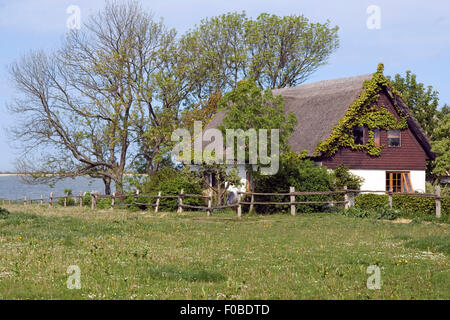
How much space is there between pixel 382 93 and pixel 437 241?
22217 mm

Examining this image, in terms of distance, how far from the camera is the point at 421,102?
42.5 metres

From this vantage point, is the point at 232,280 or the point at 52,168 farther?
the point at 52,168

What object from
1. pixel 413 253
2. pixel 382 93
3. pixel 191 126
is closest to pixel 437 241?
pixel 413 253

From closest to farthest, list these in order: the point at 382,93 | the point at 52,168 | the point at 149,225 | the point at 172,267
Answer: the point at 172,267 → the point at 149,225 → the point at 382,93 → the point at 52,168

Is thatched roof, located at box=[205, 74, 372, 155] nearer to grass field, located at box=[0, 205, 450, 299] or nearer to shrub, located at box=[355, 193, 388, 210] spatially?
shrub, located at box=[355, 193, 388, 210]

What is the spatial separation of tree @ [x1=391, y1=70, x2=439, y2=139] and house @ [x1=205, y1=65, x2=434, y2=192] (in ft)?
20.8

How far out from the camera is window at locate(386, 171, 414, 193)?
35.5 m

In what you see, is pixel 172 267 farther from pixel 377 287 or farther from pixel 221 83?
pixel 221 83

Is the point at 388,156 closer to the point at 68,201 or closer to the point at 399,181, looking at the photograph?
the point at 399,181

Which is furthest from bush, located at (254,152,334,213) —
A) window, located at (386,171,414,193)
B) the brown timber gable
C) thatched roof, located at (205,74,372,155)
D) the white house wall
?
Answer: window, located at (386,171,414,193)

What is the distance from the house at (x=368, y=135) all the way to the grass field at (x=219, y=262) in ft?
46.3

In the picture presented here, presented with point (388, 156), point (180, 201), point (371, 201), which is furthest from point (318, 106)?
point (180, 201)

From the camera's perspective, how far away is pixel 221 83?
52219mm

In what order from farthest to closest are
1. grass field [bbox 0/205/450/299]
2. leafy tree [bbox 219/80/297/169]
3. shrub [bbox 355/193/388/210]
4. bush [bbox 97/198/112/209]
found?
bush [bbox 97/198/112/209] < shrub [bbox 355/193/388/210] < leafy tree [bbox 219/80/297/169] < grass field [bbox 0/205/450/299]
